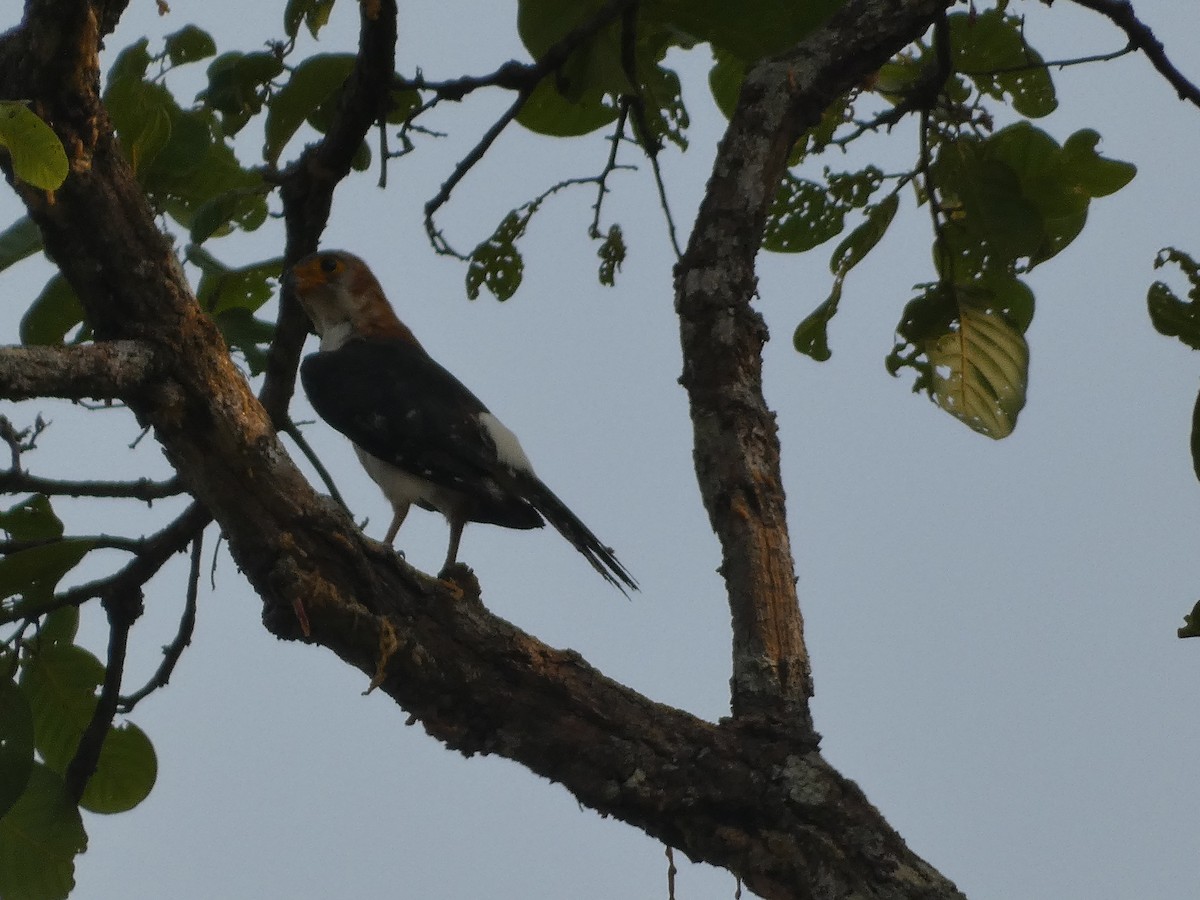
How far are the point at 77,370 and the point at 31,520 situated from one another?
1472mm

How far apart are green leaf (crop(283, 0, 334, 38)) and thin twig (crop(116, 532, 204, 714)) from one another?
1.54 m

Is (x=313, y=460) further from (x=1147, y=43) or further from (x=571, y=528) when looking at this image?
(x=1147, y=43)

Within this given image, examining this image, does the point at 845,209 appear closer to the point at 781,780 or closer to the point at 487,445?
the point at 487,445

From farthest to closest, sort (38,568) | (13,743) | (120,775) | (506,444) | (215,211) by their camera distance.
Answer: (506,444) → (120,775) → (215,211) → (13,743) → (38,568)

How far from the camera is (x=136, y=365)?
2.94 metres

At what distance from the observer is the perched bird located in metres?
5.17

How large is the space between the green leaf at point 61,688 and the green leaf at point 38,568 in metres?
0.50

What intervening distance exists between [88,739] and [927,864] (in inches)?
95.6

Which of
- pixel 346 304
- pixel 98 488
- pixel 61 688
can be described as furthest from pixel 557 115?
pixel 346 304

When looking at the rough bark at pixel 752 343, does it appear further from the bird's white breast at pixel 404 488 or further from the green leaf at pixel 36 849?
the green leaf at pixel 36 849

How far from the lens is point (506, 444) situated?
17.7 feet

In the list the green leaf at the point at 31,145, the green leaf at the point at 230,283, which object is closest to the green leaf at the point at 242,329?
the green leaf at the point at 230,283

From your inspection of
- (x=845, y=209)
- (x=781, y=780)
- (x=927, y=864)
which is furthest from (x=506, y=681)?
(x=845, y=209)

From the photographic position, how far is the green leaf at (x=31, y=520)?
402cm
